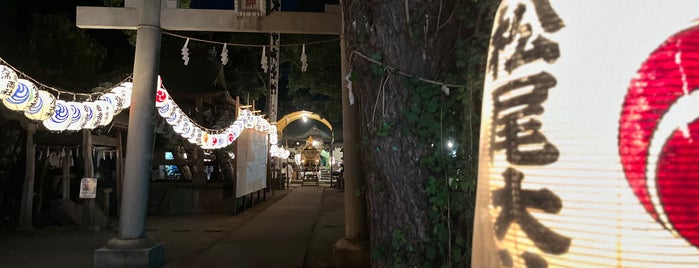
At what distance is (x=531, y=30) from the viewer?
5.83ft

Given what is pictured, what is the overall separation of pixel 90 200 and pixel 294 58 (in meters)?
9.66

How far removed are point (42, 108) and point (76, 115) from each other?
2.89 ft

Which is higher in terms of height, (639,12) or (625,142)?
(639,12)

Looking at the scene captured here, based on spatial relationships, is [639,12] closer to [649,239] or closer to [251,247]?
[649,239]

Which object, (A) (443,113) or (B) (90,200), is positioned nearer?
(A) (443,113)

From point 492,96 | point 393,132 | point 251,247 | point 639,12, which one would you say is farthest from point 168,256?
point 639,12

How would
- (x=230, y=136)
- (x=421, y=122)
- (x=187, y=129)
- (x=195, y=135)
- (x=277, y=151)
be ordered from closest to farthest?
(x=421, y=122)
(x=187, y=129)
(x=195, y=135)
(x=230, y=136)
(x=277, y=151)

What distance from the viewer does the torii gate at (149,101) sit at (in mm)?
6723

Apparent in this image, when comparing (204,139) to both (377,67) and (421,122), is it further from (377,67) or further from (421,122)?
(421,122)

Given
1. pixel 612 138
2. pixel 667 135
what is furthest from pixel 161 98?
pixel 667 135

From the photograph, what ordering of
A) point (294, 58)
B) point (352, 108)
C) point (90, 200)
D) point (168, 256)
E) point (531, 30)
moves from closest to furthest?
point (531, 30) → point (352, 108) → point (168, 256) → point (90, 200) → point (294, 58)

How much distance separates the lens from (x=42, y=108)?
6.70 meters

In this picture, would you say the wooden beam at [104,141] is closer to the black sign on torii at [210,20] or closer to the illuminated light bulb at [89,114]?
the illuminated light bulb at [89,114]

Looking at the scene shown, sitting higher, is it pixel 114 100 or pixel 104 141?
pixel 114 100
